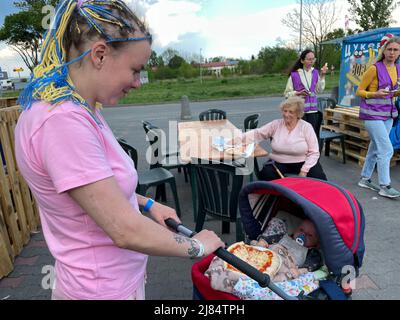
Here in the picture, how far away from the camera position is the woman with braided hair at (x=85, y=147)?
3.16ft

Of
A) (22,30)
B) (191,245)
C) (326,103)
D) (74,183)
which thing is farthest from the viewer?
(22,30)

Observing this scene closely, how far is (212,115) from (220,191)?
4.33 m

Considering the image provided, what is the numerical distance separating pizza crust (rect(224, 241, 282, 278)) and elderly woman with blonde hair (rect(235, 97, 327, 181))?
2180 mm

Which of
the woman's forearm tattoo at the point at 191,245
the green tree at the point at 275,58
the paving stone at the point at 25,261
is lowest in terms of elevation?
the paving stone at the point at 25,261

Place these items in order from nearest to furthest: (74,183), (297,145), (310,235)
→ (74,183)
(310,235)
(297,145)

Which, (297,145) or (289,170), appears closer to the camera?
(297,145)

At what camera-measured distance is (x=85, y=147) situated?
38.0 inches

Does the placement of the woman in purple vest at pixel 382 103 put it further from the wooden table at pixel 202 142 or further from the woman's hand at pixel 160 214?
the woman's hand at pixel 160 214

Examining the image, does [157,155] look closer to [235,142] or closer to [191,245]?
[235,142]

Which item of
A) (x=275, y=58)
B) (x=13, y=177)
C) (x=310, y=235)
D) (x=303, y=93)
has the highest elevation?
(x=275, y=58)

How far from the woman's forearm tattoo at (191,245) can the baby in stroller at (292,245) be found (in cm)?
123

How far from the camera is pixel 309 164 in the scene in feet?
14.3

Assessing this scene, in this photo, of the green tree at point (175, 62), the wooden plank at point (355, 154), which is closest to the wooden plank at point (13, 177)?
the wooden plank at point (355, 154)

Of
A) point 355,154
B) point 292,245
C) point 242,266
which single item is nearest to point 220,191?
point 292,245
